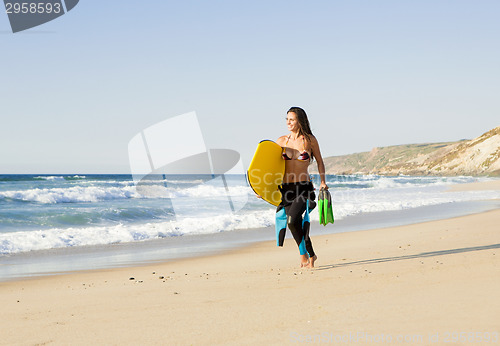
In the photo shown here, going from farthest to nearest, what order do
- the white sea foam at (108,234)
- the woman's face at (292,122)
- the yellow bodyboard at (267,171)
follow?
the white sea foam at (108,234) → the yellow bodyboard at (267,171) → the woman's face at (292,122)

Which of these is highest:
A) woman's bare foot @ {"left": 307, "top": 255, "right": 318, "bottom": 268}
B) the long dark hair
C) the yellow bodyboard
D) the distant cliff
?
the long dark hair

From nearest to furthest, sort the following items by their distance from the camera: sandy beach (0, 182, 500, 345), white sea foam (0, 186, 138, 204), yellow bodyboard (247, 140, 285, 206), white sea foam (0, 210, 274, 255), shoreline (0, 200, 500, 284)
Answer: sandy beach (0, 182, 500, 345), yellow bodyboard (247, 140, 285, 206), shoreline (0, 200, 500, 284), white sea foam (0, 210, 274, 255), white sea foam (0, 186, 138, 204)

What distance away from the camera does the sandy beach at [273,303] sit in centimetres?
328

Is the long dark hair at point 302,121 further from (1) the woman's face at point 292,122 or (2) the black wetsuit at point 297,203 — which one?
(2) the black wetsuit at point 297,203

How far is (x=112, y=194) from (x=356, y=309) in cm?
2849

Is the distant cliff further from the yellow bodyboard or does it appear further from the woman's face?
the woman's face

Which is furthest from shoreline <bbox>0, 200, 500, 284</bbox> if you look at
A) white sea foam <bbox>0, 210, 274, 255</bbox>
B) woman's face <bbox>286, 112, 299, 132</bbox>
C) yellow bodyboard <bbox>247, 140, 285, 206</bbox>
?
woman's face <bbox>286, 112, 299, 132</bbox>

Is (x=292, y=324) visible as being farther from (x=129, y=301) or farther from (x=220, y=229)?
(x=220, y=229)

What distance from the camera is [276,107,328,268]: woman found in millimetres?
6098

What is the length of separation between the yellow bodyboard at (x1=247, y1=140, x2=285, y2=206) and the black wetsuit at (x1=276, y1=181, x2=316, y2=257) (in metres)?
0.17

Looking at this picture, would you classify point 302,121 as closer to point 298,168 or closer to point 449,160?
point 298,168

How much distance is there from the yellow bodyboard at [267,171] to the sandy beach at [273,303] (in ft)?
3.37

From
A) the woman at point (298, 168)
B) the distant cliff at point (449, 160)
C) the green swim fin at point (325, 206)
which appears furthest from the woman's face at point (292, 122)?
the distant cliff at point (449, 160)

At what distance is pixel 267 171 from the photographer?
20.7 ft
